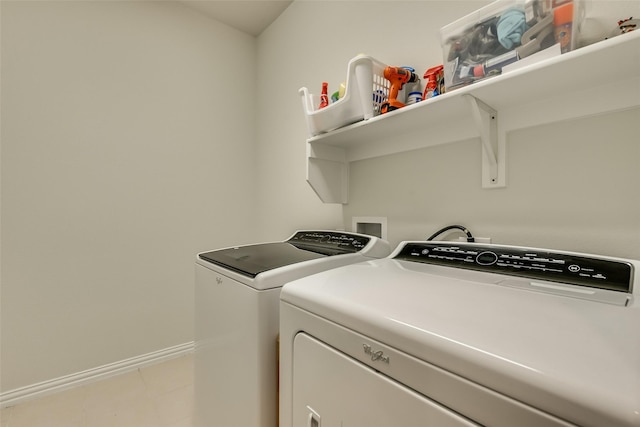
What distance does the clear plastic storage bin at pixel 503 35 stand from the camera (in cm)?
74

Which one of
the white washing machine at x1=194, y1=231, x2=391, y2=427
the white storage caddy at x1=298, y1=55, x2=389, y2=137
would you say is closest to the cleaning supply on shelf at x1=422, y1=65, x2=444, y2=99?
the white storage caddy at x1=298, y1=55, x2=389, y2=137

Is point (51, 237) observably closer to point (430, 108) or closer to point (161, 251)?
point (161, 251)

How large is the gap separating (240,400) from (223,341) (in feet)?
0.71

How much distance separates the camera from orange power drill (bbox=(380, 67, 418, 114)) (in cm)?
116

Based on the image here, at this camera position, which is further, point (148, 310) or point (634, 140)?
point (148, 310)

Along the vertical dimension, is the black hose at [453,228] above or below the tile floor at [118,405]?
above

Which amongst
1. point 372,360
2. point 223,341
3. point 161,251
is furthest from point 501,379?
point 161,251

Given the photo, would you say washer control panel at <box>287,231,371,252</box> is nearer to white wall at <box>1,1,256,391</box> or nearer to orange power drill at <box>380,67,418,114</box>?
orange power drill at <box>380,67,418,114</box>

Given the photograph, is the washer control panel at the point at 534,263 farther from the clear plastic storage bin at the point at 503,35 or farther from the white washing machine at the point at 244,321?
the clear plastic storage bin at the point at 503,35

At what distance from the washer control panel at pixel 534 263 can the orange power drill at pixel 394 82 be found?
1.89ft

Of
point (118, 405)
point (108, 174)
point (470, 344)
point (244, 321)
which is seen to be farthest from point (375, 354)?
point (108, 174)

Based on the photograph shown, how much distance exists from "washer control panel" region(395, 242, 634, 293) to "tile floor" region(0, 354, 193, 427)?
1.67 metres

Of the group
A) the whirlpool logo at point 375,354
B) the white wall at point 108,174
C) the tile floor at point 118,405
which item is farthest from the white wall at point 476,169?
the tile floor at point 118,405

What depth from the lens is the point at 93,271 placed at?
6.49ft
